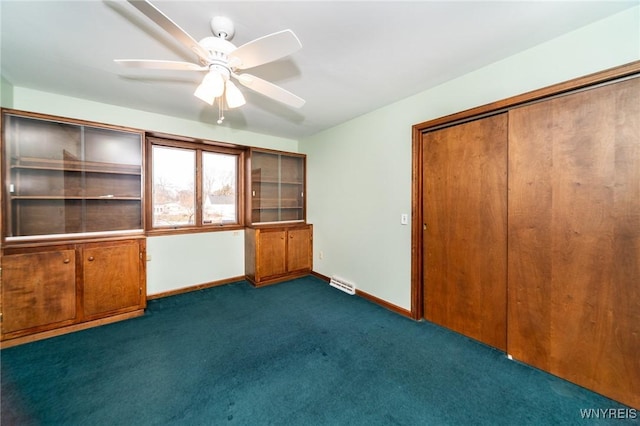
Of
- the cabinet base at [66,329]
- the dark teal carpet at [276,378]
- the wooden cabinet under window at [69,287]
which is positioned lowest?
the dark teal carpet at [276,378]

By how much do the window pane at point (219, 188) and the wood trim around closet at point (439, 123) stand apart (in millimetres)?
2807

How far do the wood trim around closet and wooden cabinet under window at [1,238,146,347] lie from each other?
3.07 meters

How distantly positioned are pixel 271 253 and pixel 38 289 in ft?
7.86

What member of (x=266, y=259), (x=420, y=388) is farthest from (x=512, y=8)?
(x=266, y=259)

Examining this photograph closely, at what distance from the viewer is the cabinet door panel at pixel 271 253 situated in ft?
11.8

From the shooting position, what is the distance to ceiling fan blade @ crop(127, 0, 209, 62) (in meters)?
0.98

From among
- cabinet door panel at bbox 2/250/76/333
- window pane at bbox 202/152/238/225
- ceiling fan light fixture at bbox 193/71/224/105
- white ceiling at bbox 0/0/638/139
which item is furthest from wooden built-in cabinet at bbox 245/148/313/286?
ceiling fan light fixture at bbox 193/71/224/105

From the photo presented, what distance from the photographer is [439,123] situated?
233cm

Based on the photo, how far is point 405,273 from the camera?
267cm

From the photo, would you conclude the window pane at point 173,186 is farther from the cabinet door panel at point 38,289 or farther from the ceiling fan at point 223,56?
the ceiling fan at point 223,56

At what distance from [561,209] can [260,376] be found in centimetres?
254

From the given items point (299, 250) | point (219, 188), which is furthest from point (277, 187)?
point (299, 250)

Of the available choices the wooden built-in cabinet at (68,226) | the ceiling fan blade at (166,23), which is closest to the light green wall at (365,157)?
the wooden built-in cabinet at (68,226)

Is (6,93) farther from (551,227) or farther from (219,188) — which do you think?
(551,227)
